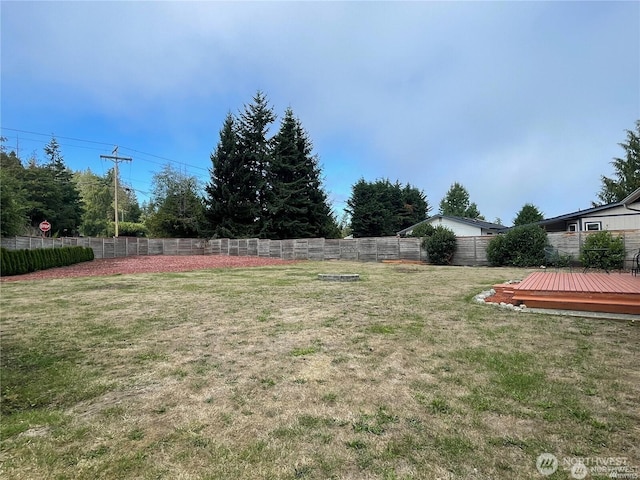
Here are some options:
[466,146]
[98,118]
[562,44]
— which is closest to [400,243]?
[466,146]

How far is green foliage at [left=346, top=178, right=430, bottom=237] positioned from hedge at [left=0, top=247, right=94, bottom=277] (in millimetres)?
25451

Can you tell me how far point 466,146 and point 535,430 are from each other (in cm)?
2306

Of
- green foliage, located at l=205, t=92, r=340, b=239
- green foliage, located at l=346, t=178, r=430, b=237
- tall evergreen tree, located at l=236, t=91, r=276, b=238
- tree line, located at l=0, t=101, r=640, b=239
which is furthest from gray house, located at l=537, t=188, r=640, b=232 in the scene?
tall evergreen tree, located at l=236, t=91, r=276, b=238

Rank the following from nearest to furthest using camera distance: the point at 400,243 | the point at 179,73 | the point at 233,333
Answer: the point at 233,333 < the point at 179,73 < the point at 400,243

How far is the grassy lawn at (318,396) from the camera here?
1880 millimetres

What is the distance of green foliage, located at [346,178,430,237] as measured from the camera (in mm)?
36625

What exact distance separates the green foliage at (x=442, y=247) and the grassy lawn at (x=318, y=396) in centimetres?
1324

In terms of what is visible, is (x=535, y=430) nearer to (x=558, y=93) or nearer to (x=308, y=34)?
(x=308, y=34)

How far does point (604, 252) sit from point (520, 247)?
320 centimetres

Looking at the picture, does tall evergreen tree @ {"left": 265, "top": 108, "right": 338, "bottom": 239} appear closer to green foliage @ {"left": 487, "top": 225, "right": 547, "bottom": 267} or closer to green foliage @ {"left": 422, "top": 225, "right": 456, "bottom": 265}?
green foliage @ {"left": 422, "top": 225, "right": 456, "bottom": 265}

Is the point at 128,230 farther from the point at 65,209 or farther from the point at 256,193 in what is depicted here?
the point at 256,193

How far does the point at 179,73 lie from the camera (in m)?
14.2

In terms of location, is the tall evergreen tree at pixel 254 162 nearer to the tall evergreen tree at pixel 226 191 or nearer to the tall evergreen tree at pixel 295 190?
the tall evergreen tree at pixel 226 191

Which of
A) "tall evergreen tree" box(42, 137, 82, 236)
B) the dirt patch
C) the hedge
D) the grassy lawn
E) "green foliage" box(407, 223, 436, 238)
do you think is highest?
"tall evergreen tree" box(42, 137, 82, 236)
